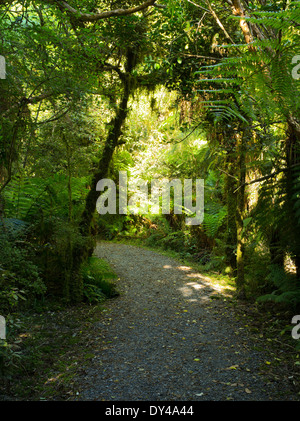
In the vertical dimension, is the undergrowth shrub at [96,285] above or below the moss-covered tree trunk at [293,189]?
below

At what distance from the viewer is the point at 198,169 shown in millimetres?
8375

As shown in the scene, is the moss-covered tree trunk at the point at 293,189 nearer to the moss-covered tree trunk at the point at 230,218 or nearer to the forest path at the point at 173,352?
the forest path at the point at 173,352

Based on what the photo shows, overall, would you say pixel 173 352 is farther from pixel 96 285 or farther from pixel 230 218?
pixel 230 218

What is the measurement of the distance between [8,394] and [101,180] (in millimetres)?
4109

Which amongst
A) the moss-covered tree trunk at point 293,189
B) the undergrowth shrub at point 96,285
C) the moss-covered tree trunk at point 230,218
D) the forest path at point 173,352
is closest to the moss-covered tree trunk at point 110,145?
the undergrowth shrub at point 96,285

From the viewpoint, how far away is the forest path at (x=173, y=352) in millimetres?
2494

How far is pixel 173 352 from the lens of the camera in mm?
3236

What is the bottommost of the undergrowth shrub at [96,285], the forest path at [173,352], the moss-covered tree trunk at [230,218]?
the forest path at [173,352]

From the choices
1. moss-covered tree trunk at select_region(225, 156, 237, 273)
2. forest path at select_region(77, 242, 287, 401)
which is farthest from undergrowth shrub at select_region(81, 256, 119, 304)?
moss-covered tree trunk at select_region(225, 156, 237, 273)

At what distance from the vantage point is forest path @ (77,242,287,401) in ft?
8.18

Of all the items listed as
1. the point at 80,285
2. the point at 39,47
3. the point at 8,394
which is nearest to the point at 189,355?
the point at 8,394

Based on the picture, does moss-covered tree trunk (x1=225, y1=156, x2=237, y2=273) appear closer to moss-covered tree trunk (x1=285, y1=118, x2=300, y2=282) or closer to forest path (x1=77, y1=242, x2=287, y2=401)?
forest path (x1=77, y1=242, x2=287, y2=401)

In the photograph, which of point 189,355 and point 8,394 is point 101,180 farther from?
point 8,394

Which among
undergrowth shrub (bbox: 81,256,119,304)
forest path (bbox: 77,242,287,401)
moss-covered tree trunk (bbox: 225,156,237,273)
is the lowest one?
forest path (bbox: 77,242,287,401)
